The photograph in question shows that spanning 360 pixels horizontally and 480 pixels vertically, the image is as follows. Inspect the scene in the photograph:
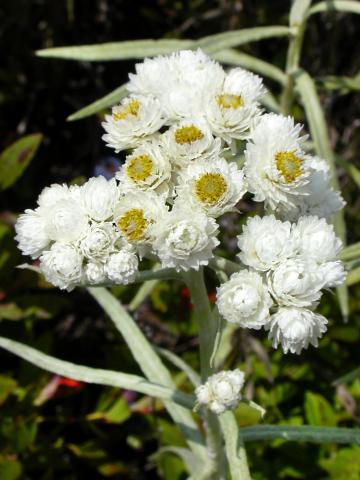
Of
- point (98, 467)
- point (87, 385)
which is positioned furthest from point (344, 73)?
point (98, 467)

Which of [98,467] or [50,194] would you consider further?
[98,467]

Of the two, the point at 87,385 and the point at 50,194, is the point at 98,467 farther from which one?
the point at 50,194

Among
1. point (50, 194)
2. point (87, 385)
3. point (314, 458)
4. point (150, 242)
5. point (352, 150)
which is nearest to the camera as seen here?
point (150, 242)

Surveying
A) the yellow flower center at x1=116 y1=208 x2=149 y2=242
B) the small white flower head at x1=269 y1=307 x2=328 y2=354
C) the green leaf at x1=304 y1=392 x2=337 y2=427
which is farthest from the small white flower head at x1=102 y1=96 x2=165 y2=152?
the green leaf at x1=304 y1=392 x2=337 y2=427

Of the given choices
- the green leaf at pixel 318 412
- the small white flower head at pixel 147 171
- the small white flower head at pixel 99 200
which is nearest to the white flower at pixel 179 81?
the small white flower head at pixel 147 171


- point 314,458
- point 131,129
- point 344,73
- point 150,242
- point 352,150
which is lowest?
point 314,458

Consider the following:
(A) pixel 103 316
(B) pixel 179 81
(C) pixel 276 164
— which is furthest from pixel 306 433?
A: (A) pixel 103 316

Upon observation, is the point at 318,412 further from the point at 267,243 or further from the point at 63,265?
the point at 63,265
